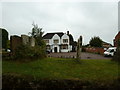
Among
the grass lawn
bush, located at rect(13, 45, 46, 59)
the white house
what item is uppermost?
the white house

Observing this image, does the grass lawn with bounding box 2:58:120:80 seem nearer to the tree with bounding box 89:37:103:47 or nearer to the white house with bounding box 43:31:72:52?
the white house with bounding box 43:31:72:52

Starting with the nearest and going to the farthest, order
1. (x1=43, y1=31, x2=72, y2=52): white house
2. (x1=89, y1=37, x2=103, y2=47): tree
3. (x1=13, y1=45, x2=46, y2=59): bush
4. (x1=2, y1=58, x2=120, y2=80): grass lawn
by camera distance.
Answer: (x1=2, y1=58, x2=120, y2=80): grass lawn < (x1=13, y1=45, x2=46, y2=59): bush < (x1=43, y1=31, x2=72, y2=52): white house < (x1=89, y1=37, x2=103, y2=47): tree

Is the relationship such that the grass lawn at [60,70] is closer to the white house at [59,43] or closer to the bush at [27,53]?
the bush at [27,53]

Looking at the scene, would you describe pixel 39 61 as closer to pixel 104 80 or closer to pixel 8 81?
pixel 8 81

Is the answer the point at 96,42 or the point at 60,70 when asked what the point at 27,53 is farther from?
the point at 96,42

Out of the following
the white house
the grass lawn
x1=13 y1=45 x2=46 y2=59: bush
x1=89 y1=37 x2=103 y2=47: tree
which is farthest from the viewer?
x1=89 y1=37 x2=103 y2=47: tree

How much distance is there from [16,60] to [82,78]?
6.14 metres

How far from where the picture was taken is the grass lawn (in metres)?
8.91

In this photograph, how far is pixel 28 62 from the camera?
11.6 meters

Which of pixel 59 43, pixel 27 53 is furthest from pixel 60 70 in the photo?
pixel 59 43

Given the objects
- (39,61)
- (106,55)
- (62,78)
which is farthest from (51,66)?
(106,55)

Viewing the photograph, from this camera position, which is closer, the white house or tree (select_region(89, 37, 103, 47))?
the white house

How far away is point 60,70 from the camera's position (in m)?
10.0

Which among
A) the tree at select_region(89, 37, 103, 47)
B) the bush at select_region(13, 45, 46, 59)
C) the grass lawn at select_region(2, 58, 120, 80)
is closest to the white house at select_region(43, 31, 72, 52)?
the tree at select_region(89, 37, 103, 47)
